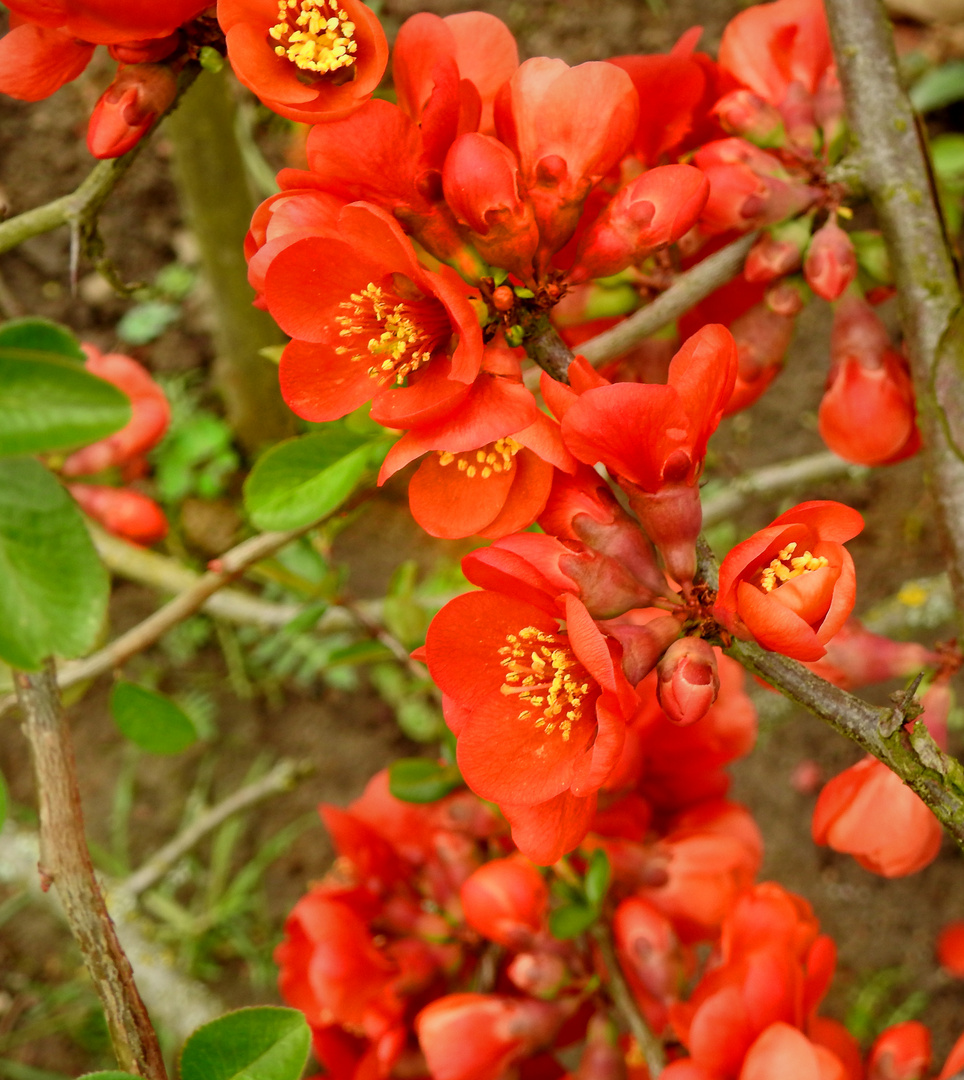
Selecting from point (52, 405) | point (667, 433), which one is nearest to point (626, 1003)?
point (667, 433)

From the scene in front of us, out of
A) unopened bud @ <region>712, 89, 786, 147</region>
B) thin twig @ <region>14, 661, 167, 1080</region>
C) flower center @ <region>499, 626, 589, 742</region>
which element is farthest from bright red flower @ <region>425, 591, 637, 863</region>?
unopened bud @ <region>712, 89, 786, 147</region>

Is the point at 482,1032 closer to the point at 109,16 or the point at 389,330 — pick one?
the point at 389,330

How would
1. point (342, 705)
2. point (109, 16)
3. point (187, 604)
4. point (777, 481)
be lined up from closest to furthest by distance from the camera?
1. point (109, 16)
2. point (187, 604)
3. point (777, 481)
4. point (342, 705)

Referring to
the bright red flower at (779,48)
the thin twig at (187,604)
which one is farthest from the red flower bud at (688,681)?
the bright red flower at (779,48)

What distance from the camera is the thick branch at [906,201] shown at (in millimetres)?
902

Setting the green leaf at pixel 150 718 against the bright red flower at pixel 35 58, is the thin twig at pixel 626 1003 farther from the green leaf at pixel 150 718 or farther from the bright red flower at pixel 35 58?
the bright red flower at pixel 35 58

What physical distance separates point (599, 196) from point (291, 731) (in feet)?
6.29

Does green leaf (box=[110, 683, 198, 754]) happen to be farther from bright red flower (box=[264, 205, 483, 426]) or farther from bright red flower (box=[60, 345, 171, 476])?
bright red flower (box=[264, 205, 483, 426])

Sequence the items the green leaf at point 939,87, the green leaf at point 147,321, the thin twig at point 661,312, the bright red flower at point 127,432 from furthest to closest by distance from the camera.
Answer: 1. the green leaf at point 147,321
2. the green leaf at point 939,87
3. the bright red flower at point 127,432
4. the thin twig at point 661,312

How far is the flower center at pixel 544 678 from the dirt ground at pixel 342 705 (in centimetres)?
167

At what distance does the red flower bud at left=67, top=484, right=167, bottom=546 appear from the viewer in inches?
58.7

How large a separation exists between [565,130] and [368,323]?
19 cm

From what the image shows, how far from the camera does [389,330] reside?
0.70 m

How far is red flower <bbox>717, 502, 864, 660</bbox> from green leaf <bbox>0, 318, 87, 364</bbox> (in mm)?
Result: 433
